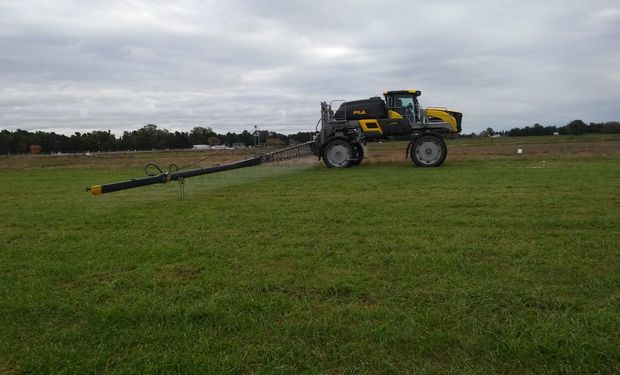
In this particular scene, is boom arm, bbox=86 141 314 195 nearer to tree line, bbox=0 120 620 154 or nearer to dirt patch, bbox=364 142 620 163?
dirt patch, bbox=364 142 620 163

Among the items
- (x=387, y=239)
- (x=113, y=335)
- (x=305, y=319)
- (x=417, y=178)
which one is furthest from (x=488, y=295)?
(x=417, y=178)

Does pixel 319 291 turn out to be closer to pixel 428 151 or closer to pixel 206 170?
pixel 206 170

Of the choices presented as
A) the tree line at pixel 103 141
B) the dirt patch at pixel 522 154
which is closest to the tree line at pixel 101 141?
the tree line at pixel 103 141

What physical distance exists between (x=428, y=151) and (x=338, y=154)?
3.39 metres

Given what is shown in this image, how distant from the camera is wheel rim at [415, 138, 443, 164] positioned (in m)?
17.6

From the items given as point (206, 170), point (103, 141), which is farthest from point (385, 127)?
point (103, 141)

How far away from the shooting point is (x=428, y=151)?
1770 cm

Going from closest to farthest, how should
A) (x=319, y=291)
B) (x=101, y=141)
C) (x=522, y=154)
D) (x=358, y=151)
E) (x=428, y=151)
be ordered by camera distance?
(x=319, y=291) < (x=428, y=151) < (x=358, y=151) < (x=522, y=154) < (x=101, y=141)

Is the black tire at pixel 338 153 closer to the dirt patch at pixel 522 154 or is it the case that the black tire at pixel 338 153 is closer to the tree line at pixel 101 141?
the dirt patch at pixel 522 154

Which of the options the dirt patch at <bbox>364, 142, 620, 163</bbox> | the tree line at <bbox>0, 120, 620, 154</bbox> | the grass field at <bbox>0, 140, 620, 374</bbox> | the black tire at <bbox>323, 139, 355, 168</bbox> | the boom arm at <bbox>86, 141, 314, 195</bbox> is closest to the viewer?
the grass field at <bbox>0, 140, 620, 374</bbox>

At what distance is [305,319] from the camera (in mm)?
3330

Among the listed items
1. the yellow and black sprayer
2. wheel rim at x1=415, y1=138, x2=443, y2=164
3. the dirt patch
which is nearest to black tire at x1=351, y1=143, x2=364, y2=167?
the yellow and black sprayer

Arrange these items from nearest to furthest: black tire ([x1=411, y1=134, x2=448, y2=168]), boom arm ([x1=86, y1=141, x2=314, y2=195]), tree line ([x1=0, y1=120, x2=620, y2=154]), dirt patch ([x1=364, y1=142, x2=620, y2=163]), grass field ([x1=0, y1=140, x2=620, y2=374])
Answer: grass field ([x1=0, y1=140, x2=620, y2=374]) → boom arm ([x1=86, y1=141, x2=314, y2=195]) → black tire ([x1=411, y1=134, x2=448, y2=168]) → dirt patch ([x1=364, y1=142, x2=620, y2=163]) → tree line ([x1=0, y1=120, x2=620, y2=154])

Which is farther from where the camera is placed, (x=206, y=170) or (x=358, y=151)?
(x=358, y=151)
